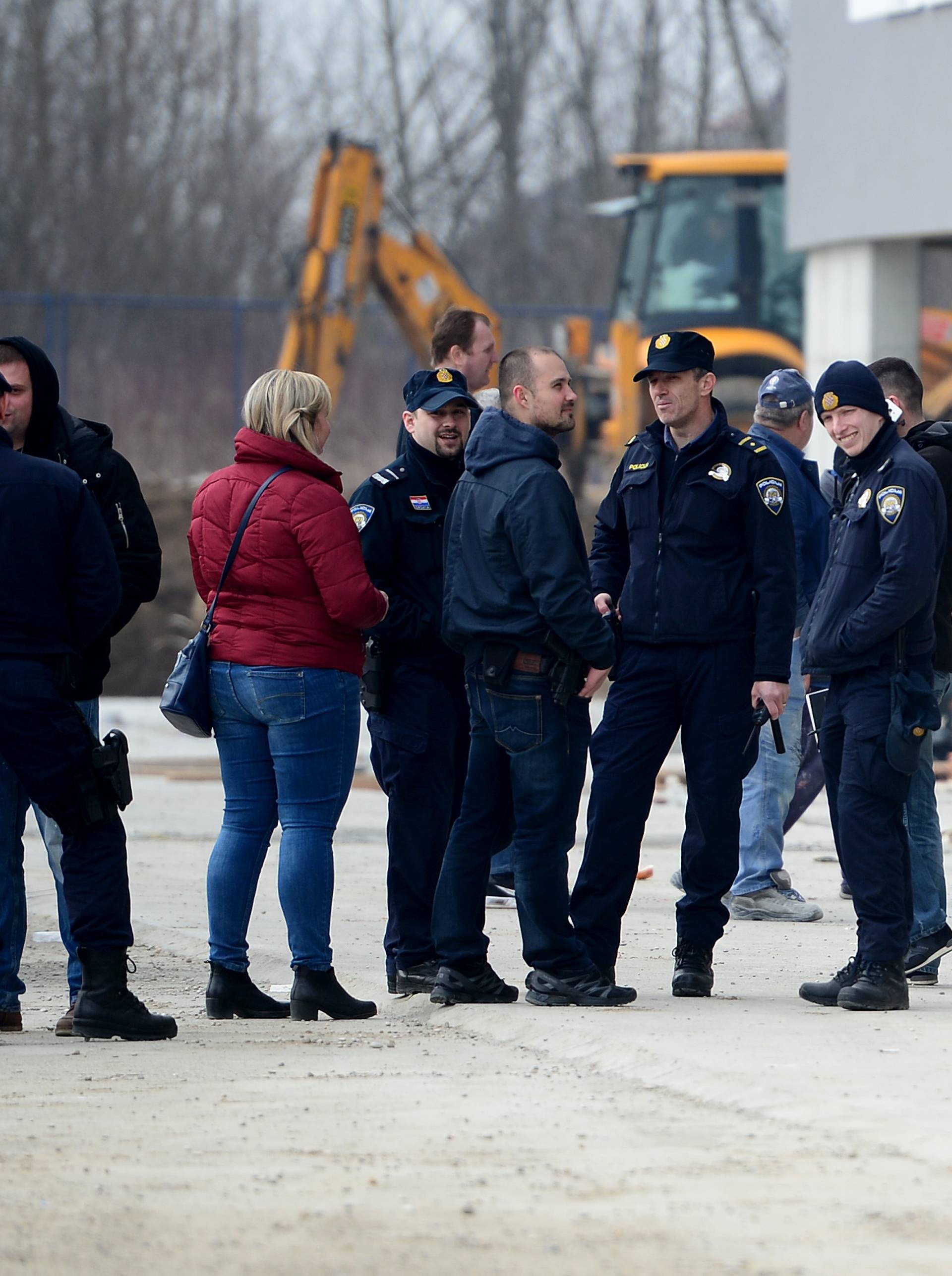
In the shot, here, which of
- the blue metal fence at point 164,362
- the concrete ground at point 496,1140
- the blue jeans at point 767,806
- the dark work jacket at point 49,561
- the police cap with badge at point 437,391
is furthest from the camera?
the blue metal fence at point 164,362

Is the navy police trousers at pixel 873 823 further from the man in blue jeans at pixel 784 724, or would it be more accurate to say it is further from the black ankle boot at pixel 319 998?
the man in blue jeans at pixel 784 724

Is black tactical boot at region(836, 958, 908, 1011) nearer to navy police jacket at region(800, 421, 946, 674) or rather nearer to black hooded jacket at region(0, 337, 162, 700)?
navy police jacket at region(800, 421, 946, 674)

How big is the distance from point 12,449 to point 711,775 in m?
2.20

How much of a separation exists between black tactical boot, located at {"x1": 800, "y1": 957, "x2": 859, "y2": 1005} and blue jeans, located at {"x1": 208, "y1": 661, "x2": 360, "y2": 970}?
1422 millimetres

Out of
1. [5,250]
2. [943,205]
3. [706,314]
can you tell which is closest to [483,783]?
[943,205]

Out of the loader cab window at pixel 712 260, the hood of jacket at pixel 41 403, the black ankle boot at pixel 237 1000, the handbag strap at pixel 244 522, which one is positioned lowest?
the black ankle boot at pixel 237 1000

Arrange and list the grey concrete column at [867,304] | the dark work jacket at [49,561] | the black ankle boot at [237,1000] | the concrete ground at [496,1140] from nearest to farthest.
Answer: the concrete ground at [496,1140] < the dark work jacket at [49,561] < the black ankle boot at [237,1000] < the grey concrete column at [867,304]

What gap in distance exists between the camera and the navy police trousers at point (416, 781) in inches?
245

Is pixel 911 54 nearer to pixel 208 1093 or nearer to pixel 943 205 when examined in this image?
pixel 943 205

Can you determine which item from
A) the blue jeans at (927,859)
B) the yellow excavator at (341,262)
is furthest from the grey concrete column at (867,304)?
the blue jeans at (927,859)

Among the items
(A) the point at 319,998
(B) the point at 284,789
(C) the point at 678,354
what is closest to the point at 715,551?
(C) the point at 678,354

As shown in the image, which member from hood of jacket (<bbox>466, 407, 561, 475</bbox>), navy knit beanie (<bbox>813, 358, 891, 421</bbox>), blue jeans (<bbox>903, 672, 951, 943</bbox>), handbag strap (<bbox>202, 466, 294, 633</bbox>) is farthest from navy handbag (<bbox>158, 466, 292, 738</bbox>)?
blue jeans (<bbox>903, 672, 951, 943</bbox>)

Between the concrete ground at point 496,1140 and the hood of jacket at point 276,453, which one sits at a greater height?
the hood of jacket at point 276,453

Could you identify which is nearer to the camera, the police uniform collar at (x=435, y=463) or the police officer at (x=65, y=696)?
the police officer at (x=65, y=696)
